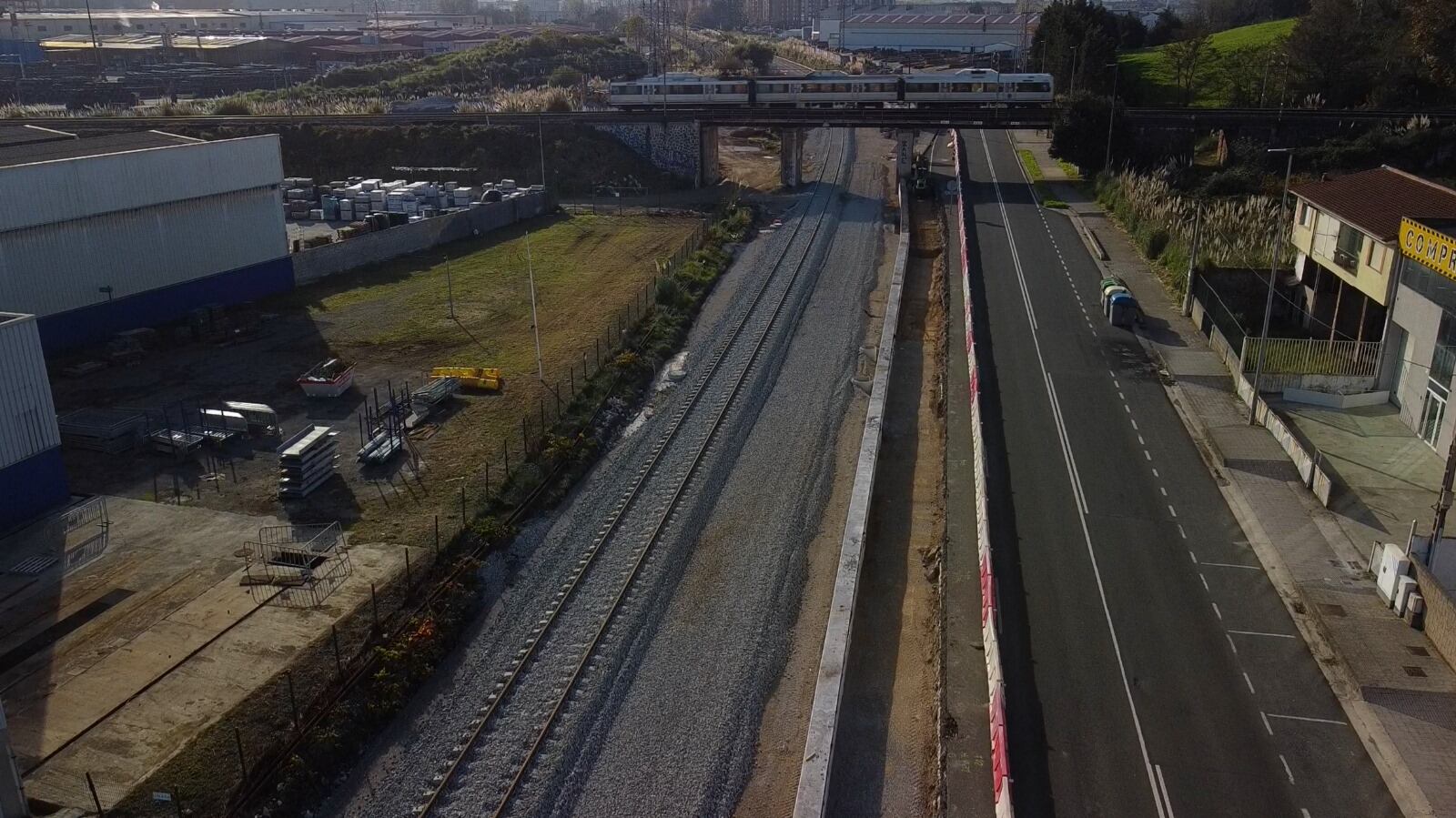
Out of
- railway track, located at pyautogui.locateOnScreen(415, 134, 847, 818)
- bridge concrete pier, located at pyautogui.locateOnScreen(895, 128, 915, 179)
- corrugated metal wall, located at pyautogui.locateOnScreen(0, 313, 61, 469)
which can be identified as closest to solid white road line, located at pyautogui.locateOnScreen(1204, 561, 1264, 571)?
railway track, located at pyautogui.locateOnScreen(415, 134, 847, 818)

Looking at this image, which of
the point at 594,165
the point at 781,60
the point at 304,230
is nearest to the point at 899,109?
the point at 594,165

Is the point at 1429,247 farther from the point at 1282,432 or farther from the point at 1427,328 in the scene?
the point at 1282,432

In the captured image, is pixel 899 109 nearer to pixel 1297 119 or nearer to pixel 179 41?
pixel 1297 119

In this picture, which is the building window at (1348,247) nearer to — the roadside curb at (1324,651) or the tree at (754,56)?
the roadside curb at (1324,651)

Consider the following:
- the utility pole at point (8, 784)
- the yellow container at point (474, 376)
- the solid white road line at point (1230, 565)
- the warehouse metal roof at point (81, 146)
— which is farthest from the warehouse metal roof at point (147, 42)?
the solid white road line at point (1230, 565)

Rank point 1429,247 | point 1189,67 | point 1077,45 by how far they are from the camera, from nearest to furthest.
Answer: point 1429,247
point 1189,67
point 1077,45

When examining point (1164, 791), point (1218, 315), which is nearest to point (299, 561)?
point (1164, 791)
